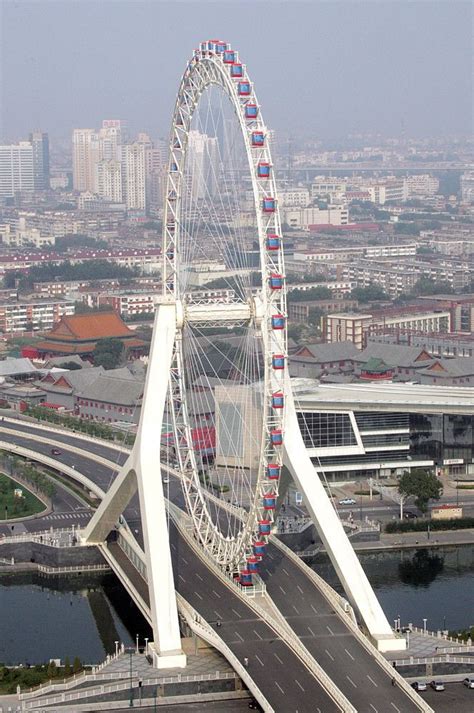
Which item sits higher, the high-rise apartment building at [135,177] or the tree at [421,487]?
the high-rise apartment building at [135,177]

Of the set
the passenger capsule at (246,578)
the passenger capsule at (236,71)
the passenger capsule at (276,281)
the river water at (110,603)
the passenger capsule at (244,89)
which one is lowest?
the river water at (110,603)

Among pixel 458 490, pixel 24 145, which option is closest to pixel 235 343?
pixel 458 490

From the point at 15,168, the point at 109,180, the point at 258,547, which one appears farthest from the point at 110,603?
the point at 15,168

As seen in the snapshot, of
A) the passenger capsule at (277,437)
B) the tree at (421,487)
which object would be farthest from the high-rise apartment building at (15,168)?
the passenger capsule at (277,437)

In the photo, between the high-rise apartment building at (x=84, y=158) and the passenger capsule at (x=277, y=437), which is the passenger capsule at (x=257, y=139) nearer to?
the passenger capsule at (x=277, y=437)

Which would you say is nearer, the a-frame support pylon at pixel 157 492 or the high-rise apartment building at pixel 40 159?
the a-frame support pylon at pixel 157 492

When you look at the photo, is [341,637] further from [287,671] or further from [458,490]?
[458,490]

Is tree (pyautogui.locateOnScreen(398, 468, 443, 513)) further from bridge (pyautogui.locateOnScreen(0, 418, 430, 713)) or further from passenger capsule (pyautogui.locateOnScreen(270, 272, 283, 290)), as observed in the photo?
passenger capsule (pyautogui.locateOnScreen(270, 272, 283, 290))
